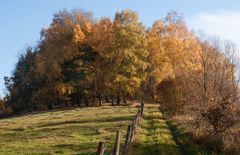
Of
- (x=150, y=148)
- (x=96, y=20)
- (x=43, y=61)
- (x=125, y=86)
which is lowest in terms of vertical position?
(x=150, y=148)

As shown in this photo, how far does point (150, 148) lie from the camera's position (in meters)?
30.7

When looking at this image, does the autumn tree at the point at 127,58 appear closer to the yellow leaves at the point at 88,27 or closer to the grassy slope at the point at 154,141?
the yellow leaves at the point at 88,27

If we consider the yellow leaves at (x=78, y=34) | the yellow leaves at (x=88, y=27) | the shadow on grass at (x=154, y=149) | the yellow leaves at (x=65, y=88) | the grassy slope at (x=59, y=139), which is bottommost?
the shadow on grass at (x=154, y=149)

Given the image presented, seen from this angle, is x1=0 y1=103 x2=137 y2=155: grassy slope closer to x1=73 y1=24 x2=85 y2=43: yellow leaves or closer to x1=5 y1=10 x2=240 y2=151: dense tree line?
x1=5 y1=10 x2=240 y2=151: dense tree line

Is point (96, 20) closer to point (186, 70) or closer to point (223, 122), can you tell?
point (186, 70)

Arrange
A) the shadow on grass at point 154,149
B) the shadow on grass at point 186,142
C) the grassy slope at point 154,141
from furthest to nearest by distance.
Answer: the shadow on grass at point 186,142 → the grassy slope at point 154,141 → the shadow on grass at point 154,149

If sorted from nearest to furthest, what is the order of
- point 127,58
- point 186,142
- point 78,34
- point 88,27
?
point 186,142 < point 127,58 < point 78,34 < point 88,27

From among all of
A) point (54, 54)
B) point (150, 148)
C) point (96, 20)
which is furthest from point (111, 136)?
point (96, 20)

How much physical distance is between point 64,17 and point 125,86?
2331 centimetres

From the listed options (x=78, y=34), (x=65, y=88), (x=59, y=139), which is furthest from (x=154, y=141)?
(x=78, y=34)

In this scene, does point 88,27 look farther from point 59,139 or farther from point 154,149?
point 154,149

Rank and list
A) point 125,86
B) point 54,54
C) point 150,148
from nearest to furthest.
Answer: point 150,148 → point 125,86 → point 54,54

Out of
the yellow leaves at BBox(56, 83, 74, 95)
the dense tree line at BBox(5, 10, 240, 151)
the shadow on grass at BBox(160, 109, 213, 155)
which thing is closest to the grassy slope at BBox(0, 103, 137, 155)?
the shadow on grass at BBox(160, 109, 213, 155)

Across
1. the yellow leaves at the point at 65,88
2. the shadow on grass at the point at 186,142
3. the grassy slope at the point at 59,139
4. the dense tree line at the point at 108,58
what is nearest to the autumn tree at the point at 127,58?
the dense tree line at the point at 108,58
